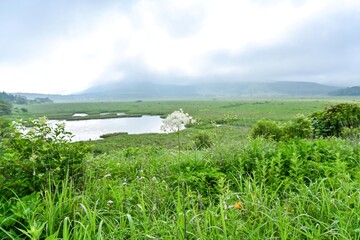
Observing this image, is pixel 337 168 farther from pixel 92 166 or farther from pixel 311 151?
pixel 92 166

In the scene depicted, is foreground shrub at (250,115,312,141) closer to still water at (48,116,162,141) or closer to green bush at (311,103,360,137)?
green bush at (311,103,360,137)

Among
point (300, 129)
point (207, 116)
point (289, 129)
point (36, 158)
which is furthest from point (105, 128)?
point (36, 158)

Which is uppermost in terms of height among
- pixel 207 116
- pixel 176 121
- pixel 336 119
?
pixel 176 121

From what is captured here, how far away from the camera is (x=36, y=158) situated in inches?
152

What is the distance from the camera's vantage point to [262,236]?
2906mm

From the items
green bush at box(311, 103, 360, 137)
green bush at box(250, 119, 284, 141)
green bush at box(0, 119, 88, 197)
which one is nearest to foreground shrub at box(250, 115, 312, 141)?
green bush at box(250, 119, 284, 141)

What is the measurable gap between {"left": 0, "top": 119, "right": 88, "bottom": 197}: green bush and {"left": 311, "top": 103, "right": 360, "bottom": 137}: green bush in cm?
1037

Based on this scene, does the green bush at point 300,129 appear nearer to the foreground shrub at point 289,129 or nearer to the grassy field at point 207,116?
the foreground shrub at point 289,129

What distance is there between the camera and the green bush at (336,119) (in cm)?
1188

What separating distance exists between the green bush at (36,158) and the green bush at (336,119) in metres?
10.4

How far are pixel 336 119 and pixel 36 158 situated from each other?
11658 millimetres

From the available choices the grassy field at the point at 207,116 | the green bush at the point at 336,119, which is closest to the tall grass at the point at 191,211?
the grassy field at the point at 207,116

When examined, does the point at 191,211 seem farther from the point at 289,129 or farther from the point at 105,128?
the point at 105,128

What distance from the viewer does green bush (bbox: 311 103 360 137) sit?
11875 millimetres
